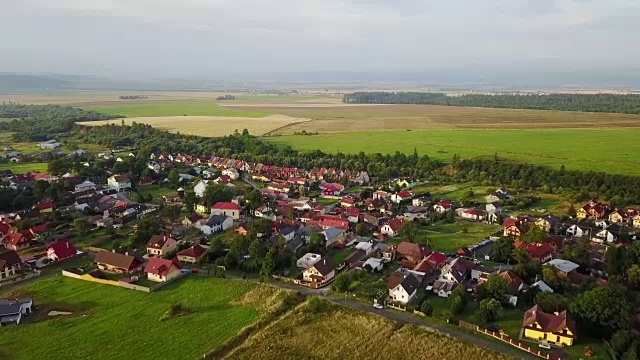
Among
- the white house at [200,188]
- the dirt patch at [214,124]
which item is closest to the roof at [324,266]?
the white house at [200,188]

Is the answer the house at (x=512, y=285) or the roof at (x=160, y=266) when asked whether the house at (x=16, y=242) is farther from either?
the house at (x=512, y=285)

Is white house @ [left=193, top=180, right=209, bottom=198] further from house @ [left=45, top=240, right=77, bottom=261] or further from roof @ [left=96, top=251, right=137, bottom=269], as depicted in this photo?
roof @ [left=96, top=251, right=137, bottom=269]

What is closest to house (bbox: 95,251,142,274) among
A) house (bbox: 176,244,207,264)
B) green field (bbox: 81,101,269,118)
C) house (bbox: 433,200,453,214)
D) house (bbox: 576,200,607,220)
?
house (bbox: 176,244,207,264)

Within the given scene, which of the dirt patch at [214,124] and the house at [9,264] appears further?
the dirt patch at [214,124]

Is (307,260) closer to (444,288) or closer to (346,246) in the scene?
(346,246)

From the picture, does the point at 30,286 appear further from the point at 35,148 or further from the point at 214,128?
the point at 214,128

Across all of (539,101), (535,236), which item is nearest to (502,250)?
(535,236)

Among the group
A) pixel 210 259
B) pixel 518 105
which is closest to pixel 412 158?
pixel 210 259
